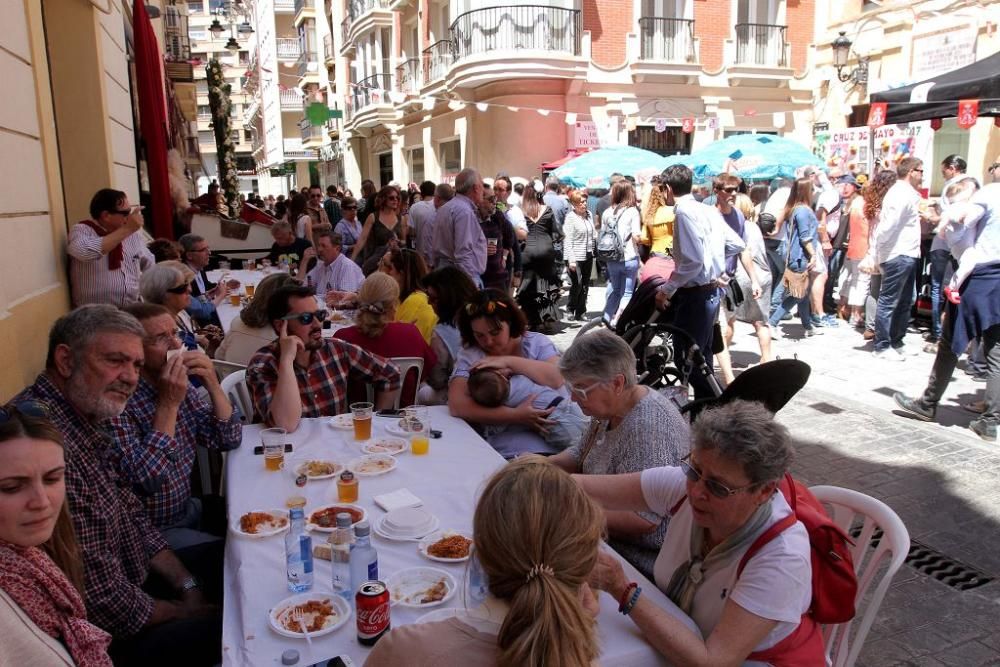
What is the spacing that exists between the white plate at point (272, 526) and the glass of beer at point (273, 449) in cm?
41

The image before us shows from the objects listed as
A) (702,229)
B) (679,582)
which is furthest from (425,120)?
(679,582)

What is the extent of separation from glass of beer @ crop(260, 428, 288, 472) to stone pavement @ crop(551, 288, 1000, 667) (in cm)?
250

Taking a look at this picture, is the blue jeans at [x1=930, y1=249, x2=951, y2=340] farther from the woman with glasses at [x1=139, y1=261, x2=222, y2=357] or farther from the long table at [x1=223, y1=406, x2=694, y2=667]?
the woman with glasses at [x1=139, y1=261, x2=222, y2=357]

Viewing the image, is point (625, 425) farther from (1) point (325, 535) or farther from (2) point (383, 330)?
(2) point (383, 330)

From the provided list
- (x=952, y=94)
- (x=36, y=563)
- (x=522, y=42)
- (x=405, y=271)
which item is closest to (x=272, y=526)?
(x=36, y=563)

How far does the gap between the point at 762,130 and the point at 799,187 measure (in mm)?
14320

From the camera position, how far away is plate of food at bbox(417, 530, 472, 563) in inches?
85.7

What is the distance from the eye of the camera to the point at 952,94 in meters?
7.94

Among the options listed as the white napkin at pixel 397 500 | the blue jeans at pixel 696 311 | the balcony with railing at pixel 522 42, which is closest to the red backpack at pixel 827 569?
the white napkin at pixel 397 500

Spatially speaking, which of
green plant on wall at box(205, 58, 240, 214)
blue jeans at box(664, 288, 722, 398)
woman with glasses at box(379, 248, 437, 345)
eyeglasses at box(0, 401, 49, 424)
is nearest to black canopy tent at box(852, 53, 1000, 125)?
blue jeans at box(664, 288, 722, 398)

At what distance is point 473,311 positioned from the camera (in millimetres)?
3742

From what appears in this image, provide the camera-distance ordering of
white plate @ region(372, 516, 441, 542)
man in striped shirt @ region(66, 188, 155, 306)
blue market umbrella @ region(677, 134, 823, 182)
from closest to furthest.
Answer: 1. white plate @ region(372, 516, 441, 542)
2. man in striped shirt @ region(66, 188, 155, 306)
3. blue market umbrella @ region(677, 134, 823, 182)

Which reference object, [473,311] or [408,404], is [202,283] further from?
[473,311]

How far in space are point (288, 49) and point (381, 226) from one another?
137 feet
